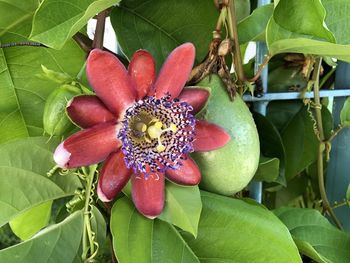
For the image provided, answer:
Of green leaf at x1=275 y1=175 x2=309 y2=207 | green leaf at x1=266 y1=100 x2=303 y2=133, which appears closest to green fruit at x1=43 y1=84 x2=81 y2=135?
green leaf at x1=266 y1=100 x2=303 y2=133

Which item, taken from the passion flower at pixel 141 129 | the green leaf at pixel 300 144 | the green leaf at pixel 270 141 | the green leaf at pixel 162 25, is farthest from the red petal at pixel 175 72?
the green leaf at pixel 300 144

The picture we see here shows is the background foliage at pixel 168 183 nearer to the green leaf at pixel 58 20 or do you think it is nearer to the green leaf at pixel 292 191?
the green leaf at pixel 58 20

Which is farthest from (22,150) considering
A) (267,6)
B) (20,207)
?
(267,6)

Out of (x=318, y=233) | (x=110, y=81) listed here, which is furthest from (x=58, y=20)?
(x=318, y=233)

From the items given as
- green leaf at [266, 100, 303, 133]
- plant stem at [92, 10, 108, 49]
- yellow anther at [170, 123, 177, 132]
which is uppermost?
plant stem at [92, 10, 108, 49]

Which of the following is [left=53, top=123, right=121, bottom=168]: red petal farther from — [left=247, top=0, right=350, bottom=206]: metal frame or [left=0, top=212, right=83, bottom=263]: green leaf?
[left=247, top=0, right=350, bottom=206]: metal frame

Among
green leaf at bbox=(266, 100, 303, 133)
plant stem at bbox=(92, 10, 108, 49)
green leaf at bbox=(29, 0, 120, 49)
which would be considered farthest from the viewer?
green leaf at bbox=(266, 100, 303, 133)

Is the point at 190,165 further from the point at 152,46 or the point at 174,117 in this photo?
the point at 152,46

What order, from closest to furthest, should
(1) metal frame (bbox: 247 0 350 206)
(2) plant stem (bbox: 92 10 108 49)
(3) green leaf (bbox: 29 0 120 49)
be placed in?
1. (3) green leaf (bbox: 29 0 120 49)
2. (2) plant stem (bbox: 92 10 108 49)
3. (1) metal frame (bbox: 247 0 350 206)
